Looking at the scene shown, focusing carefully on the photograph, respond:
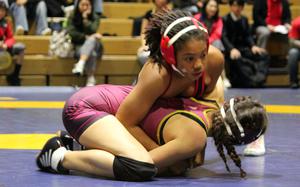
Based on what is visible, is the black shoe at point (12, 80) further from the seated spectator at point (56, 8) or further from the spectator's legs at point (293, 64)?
the spectator's legs at point (293, 64)

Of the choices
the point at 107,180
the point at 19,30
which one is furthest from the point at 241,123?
the point at 19,30

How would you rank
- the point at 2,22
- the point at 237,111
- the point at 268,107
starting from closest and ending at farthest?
the point at 237,111
the point at 268,107
the point at 2,22

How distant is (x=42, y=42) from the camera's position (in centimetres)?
944

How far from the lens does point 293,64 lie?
30.5 feet

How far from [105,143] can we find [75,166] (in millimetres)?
199

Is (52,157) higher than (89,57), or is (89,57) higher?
(52,157)

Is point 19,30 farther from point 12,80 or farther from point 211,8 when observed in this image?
point 211,8

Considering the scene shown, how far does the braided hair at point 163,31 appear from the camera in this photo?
334cm

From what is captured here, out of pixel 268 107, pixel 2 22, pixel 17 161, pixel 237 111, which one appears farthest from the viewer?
pixel 2 22

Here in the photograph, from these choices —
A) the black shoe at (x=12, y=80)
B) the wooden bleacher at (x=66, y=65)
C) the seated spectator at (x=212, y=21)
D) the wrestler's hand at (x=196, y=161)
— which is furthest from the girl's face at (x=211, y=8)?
the wrestler's hand at (x=196, y=161)

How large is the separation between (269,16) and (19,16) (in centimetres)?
341

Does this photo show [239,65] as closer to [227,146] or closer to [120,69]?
[120,69]

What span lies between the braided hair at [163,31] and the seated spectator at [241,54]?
227 inches

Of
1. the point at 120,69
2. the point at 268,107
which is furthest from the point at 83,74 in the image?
the point at 268,107
